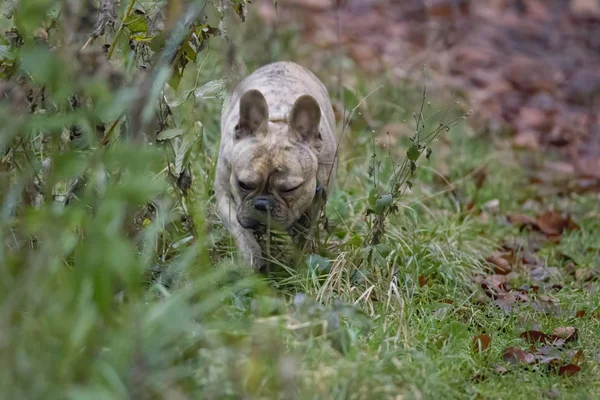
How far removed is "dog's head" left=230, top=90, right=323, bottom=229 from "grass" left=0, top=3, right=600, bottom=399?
0.83 ft

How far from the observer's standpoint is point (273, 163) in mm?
5035

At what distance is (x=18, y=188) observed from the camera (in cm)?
357

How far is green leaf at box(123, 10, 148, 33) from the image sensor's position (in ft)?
14.2

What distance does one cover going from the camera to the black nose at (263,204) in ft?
16.2

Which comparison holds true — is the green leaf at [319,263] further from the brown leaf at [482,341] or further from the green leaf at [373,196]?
the brown leaf at [482,341]

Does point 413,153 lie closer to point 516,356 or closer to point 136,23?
point 516,356

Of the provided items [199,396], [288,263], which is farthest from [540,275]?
[199,396]

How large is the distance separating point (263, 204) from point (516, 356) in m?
1.58

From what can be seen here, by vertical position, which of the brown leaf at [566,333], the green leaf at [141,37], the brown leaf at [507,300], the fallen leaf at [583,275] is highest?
the green leaf at [141,37]

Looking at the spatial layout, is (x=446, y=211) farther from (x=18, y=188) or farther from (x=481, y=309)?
(x=18, y=188)

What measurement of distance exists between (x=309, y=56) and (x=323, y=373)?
19.4ft

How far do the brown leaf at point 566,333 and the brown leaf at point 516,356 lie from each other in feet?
1.19

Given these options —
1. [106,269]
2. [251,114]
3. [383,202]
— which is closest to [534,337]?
[383,202]

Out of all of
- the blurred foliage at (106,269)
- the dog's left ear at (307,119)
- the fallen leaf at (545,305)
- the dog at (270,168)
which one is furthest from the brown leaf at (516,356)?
the dog's left ear at (307,119)
